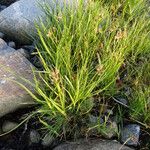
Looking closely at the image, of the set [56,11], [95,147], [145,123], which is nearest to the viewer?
[95,147]

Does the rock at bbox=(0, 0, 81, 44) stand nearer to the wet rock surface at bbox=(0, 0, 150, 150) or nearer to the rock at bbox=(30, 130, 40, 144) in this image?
the wet rock surface at bbox=(0, 0, 150, 150)

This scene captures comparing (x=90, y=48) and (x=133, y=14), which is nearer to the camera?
(x=90, y=48)

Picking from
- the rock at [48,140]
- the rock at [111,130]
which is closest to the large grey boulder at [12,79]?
the rock at [48,140]

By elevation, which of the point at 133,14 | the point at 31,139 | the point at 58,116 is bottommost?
the point at 31,139

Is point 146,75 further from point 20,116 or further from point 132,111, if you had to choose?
point 20,116

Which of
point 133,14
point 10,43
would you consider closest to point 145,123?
point 133,14

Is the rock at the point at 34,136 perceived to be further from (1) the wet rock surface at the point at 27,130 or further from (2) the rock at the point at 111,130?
(2) the rock at the point at 111,130

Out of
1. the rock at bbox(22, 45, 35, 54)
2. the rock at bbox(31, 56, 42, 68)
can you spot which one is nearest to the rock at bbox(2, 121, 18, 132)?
the rock at bbox(31, 56, 42, 68)
